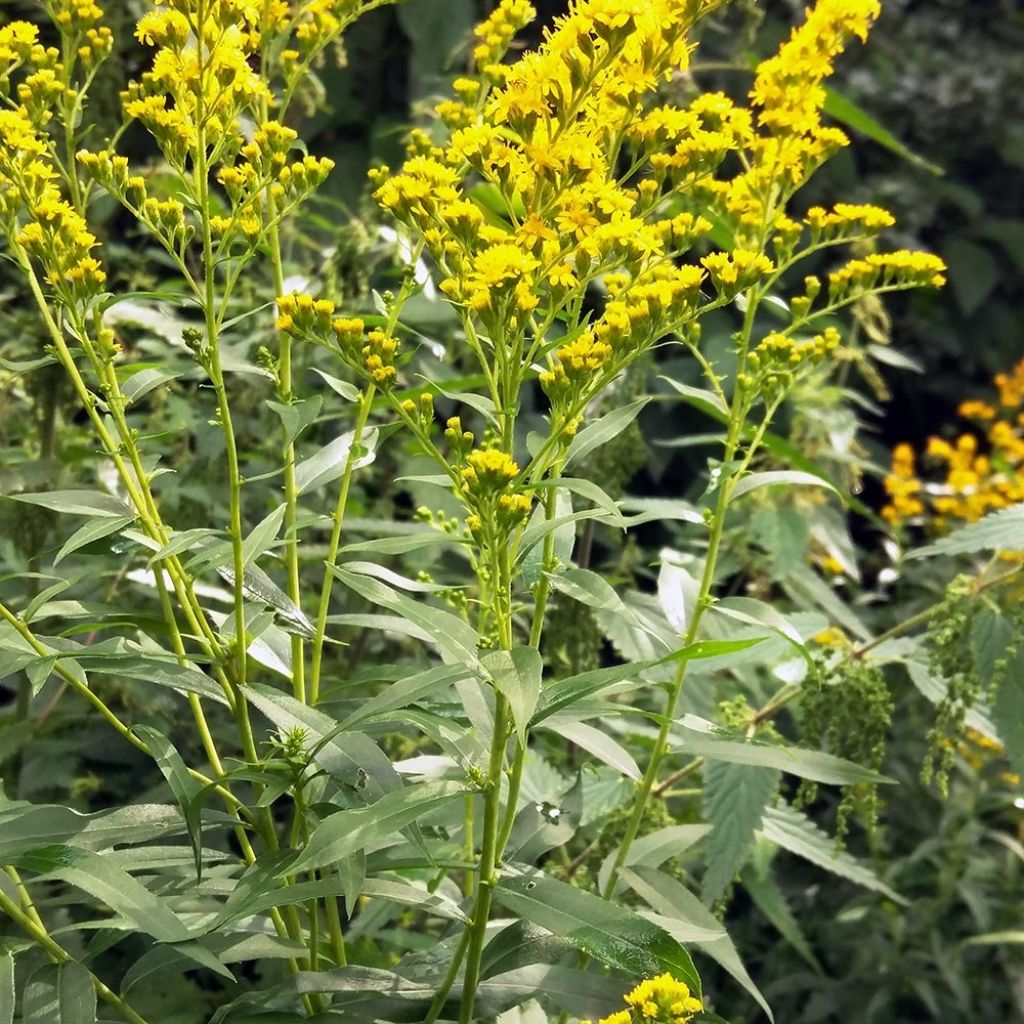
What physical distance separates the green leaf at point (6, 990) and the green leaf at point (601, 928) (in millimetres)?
349

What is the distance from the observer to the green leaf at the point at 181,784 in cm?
87

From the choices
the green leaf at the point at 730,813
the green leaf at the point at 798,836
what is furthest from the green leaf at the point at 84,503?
the green leaf at the point at 798,836

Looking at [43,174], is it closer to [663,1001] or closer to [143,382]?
[143,382]

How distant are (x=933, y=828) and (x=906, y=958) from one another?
0.31 metres

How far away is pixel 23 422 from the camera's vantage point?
179 cm

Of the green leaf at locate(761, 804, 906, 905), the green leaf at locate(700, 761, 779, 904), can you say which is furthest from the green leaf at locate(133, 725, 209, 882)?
the green leaf at locate(761, 804, 906, 905)

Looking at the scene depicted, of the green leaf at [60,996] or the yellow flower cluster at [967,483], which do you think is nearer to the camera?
the green leaf at [60,996]

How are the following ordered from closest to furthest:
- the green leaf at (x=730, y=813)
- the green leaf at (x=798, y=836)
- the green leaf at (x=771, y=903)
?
the green leaf at (x=730, y=813)
the green leaf at (x=798, y=836)
the green leaf at (x=771, y=903)

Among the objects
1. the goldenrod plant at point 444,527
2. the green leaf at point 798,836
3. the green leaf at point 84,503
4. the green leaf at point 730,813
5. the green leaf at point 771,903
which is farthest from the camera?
the green leaf at point 771,903

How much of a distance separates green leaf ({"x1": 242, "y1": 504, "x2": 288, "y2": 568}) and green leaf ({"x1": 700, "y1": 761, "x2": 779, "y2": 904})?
53 cm

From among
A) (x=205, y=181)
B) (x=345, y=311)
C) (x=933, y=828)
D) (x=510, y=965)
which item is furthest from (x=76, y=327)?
(x=933, y=828)

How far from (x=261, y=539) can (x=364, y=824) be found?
25 cm

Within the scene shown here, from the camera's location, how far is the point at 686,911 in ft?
3.36

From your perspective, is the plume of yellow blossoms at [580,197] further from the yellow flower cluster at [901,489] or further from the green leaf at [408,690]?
the yellow flower cluster at [901,489]
